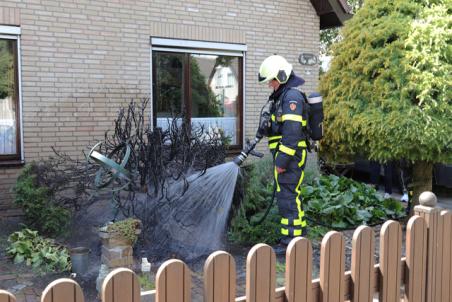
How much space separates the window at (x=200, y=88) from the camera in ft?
26.3

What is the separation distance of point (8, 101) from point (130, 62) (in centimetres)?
181

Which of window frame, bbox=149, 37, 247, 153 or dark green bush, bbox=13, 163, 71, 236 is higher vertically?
window frame, bbox=149, 37, 247, 153

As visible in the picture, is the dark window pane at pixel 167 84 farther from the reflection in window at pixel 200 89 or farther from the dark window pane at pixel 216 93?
the dark window pane at pixel 216 93

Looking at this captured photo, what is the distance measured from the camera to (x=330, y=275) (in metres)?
2.29

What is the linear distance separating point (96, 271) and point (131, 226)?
58 centimetres

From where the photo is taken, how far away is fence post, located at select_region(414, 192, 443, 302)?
280cm

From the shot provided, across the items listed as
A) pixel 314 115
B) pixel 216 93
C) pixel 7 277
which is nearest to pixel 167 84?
pixel 216 93

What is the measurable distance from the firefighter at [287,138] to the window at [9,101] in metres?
3.70

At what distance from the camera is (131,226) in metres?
4.37

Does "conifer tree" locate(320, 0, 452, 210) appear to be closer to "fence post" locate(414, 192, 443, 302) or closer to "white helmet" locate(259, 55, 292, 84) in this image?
"white helmet" locate(259, 55, 292, 84)

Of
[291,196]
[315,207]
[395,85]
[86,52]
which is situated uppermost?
[86,52]

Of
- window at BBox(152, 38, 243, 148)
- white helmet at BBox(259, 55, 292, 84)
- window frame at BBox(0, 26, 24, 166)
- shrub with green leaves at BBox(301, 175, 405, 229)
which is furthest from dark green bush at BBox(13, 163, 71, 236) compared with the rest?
shrub with green leaves at BBox(301, 175, 405, 229)

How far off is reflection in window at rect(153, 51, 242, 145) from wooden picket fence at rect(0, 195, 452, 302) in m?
5.21

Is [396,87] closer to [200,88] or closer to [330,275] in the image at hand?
[200,88]
